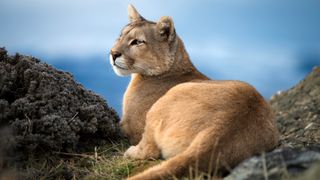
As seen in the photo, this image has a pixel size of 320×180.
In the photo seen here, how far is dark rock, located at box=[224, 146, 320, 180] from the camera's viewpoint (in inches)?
254

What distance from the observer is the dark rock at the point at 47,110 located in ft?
32.9

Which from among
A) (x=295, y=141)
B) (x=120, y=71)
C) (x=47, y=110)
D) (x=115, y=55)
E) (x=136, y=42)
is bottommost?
(x=295, y=141)

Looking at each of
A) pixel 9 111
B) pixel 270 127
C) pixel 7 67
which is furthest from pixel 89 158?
pixel 270 127

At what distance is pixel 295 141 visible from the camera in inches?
452

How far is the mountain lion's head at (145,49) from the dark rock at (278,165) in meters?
4.70

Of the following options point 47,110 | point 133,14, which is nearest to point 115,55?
point 133,14

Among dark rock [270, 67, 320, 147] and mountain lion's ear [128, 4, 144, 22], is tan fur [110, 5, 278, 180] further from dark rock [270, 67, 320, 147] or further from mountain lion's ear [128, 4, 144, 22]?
dark rock [270, 67, 320, 147]

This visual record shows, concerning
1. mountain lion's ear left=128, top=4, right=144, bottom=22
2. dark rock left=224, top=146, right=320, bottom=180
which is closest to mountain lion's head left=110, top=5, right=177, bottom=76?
mountain lion's ear left=128, top=4, right=144, bottom=22

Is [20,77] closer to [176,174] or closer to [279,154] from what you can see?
[176,174]

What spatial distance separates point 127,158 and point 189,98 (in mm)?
1653

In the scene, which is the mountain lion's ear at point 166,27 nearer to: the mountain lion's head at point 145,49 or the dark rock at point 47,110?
the mountain lion's head at point 145,49

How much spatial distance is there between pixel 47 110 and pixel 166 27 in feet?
8.86

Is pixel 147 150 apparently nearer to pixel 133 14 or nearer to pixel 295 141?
pixel 295 141

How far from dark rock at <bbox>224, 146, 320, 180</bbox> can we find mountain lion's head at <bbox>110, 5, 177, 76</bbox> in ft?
15.4
